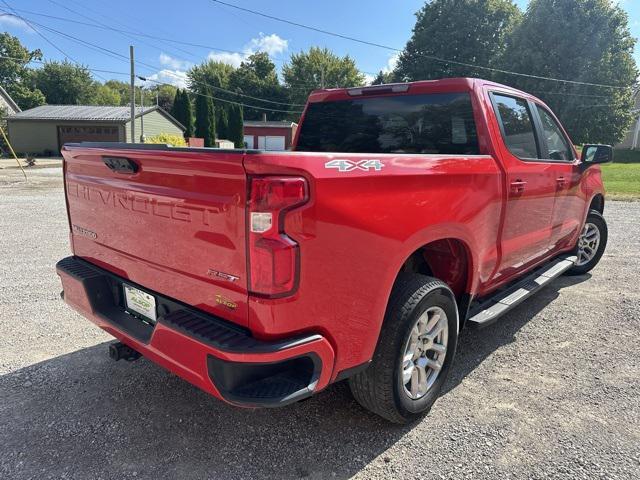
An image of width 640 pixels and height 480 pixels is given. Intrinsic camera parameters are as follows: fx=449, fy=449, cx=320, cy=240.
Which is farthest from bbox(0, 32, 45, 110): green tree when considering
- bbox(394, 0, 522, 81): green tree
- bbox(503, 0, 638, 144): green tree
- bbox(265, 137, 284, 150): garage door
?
bbox(503, 0, 638, 144): green tree

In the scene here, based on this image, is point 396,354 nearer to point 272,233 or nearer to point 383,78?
point 272,233

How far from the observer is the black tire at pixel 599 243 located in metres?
5.56

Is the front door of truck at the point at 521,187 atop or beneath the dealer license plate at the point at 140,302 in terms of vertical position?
atop

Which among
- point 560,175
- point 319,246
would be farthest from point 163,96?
point 319,246

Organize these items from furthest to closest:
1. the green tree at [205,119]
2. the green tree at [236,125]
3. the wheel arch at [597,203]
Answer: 1. the green tree at [236,125]
2. the green tree at [205,119]
3. the wheel arch at [597,203]

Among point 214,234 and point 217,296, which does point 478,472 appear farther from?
point 214,234

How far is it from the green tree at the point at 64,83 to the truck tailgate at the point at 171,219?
2686 inches

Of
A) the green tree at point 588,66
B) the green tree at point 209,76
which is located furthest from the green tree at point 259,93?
the green tree at point 588,66

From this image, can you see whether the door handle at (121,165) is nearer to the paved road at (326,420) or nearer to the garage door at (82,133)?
the paved road at (326,420)

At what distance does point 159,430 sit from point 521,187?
2.98 meters

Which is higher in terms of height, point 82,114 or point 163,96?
point 163,96

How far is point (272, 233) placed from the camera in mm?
1800

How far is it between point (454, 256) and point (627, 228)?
7.84 metres

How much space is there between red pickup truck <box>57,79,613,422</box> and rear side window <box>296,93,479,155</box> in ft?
0.04
